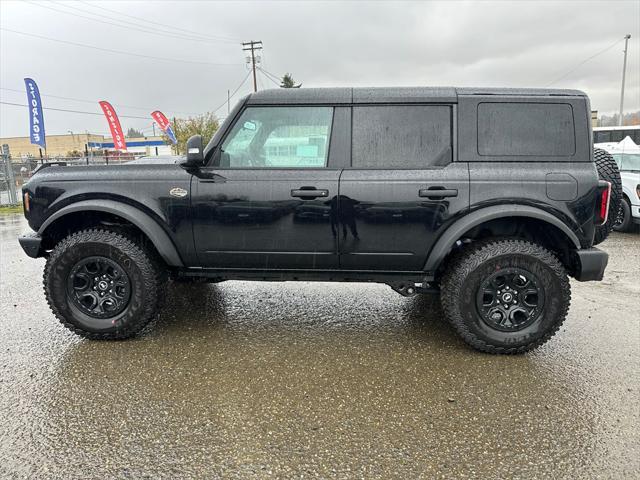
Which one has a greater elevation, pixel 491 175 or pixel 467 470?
pixel 491 175

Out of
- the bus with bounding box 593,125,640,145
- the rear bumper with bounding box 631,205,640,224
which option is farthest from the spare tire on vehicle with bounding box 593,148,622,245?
the bus with bounding box 593,125,640,145

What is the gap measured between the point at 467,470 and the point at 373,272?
161 centimetres

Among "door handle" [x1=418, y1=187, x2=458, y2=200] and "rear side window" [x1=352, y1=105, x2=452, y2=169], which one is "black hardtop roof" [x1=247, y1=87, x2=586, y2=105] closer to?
"rear side window" [x1=352, y1=105, x2=452, y2=169]

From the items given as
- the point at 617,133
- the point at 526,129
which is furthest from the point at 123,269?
the point at 617,133

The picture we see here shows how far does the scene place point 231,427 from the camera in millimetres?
2453

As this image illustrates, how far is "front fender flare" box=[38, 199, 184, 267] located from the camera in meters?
3.38

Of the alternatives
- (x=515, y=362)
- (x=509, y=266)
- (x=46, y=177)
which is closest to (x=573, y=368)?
(x=515, y=362)

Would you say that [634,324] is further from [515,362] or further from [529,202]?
[529,202]

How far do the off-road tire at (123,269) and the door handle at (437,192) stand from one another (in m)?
2.14

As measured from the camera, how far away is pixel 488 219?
316cm

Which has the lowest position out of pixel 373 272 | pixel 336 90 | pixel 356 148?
pixel 373 272

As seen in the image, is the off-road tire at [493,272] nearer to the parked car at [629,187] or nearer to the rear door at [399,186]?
the rear door at [399,186]

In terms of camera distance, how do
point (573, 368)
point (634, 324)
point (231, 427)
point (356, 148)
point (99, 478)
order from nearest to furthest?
point (99, 478) → point (231, 427) → point (573, 368) → point (356, 148) → point (634, 324)

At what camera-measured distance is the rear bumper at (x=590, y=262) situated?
319 cm
